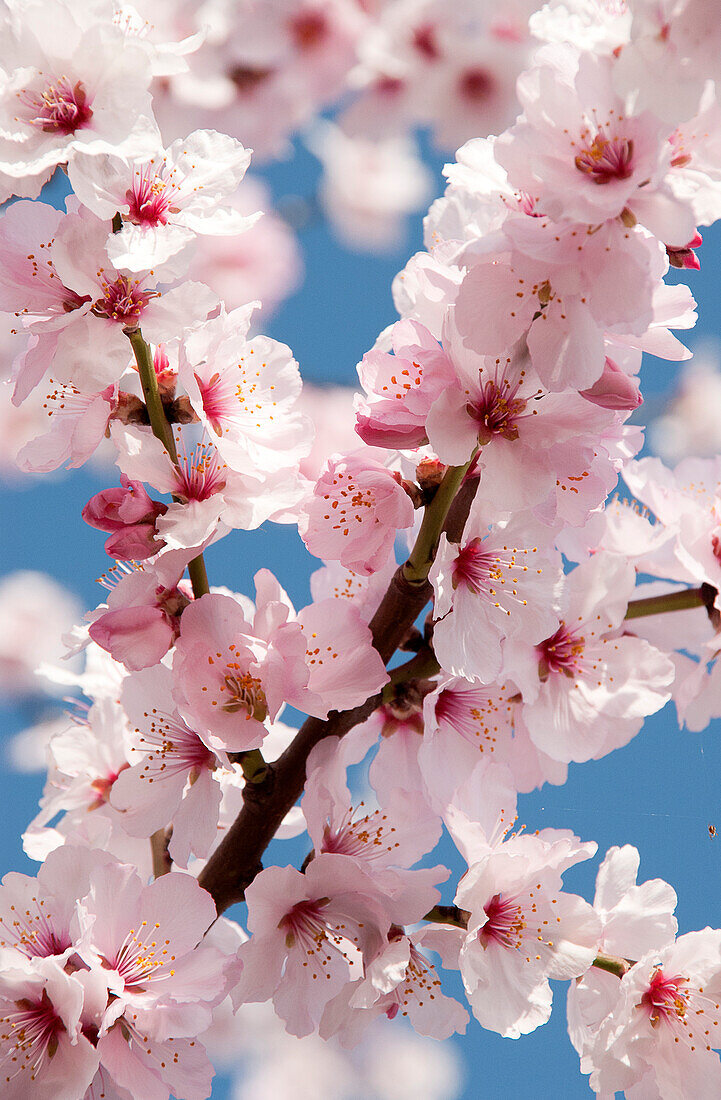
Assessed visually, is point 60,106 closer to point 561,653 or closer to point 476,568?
point 476,568

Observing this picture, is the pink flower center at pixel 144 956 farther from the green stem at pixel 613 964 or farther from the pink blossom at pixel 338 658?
the green stem at pixel 613 964

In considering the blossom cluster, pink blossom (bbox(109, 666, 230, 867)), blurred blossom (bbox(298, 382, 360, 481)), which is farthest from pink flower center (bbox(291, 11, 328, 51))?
pink blossom (bbox(109, 666, 230, 867))

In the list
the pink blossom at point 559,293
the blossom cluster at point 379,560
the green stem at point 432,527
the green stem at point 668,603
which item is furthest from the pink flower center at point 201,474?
the green stem at point 668,603

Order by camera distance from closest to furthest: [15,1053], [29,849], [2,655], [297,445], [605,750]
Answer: [15,1053] < [297,445] < [605,750] < [29,849] < [2,655]

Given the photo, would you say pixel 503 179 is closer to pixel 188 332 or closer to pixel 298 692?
pixel 188 332

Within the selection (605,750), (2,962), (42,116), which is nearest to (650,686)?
(605,750)

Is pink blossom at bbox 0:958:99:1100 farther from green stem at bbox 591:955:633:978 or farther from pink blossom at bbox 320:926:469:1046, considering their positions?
green stem at bbox 591:955:633:978

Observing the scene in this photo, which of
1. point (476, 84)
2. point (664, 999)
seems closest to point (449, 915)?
point (664, 999)
